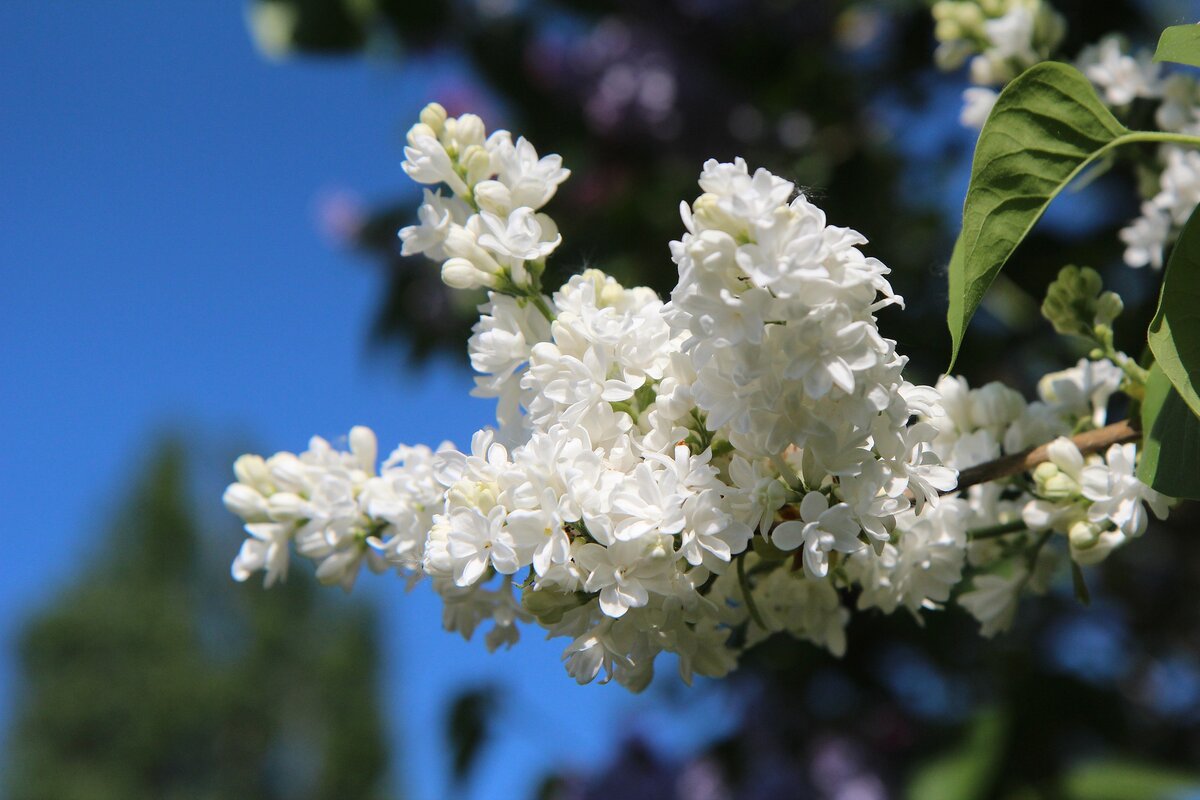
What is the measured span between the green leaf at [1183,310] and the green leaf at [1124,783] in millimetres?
1132

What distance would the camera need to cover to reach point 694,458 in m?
0.47

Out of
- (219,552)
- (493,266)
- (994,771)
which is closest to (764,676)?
(994,771)

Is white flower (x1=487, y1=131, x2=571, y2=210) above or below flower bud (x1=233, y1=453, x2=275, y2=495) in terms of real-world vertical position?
above

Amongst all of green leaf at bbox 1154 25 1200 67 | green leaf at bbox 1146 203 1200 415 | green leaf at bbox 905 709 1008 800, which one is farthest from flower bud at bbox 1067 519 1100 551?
green leaf at bbox 905 709 1008 800

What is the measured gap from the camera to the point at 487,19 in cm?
230

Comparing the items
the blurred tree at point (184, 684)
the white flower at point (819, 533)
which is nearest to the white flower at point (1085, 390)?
the white flower at point (819, 533)

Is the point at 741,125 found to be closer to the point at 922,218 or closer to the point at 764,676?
the point at 922,218

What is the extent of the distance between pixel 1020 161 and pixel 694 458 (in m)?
0.22

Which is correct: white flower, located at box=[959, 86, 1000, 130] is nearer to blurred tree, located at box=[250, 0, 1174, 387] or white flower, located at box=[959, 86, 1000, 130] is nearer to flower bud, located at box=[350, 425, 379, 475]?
blurred tree, located at box=[250, 0, 1174, 387]

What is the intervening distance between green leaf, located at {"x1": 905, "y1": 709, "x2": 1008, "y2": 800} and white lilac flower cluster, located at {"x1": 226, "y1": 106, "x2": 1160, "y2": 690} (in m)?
0.87

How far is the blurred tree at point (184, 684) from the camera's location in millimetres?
15508

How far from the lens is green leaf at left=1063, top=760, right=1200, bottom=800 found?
1392mm

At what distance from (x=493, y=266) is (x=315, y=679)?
55.8 ft

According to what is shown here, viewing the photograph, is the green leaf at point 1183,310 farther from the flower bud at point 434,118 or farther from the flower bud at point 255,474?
the flower bud at point 255,474
